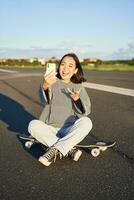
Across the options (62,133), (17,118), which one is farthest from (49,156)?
(17,118)

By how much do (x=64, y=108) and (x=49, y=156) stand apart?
860 millimetres

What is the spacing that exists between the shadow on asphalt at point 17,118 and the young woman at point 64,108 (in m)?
0.41

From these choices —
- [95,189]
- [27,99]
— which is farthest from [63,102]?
[27,99]

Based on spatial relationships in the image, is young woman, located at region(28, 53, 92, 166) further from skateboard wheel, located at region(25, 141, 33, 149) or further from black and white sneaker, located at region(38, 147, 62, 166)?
skateboard wheel, located at region(25, 141, 33, 149)

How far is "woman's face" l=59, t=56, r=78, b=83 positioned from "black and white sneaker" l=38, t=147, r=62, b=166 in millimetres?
1070

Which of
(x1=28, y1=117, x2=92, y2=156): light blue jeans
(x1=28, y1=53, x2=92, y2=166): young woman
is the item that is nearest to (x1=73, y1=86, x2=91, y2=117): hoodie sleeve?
(x1=28, y1=53, x2=92, y2=166): young woman

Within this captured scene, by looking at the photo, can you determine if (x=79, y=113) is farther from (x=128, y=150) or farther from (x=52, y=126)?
(x=128, y=150)

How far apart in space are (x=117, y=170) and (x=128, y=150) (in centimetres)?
110

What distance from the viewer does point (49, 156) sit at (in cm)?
556

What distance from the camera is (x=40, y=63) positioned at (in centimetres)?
7344


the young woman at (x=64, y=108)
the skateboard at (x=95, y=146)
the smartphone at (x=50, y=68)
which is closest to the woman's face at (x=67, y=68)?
the young woman at (x=64, y=108)

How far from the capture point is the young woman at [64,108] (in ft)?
19.3

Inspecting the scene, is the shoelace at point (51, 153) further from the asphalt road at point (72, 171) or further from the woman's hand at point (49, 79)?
the woman's hand at point (49, 79)

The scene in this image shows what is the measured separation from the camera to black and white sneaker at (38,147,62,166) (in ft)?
18.1
